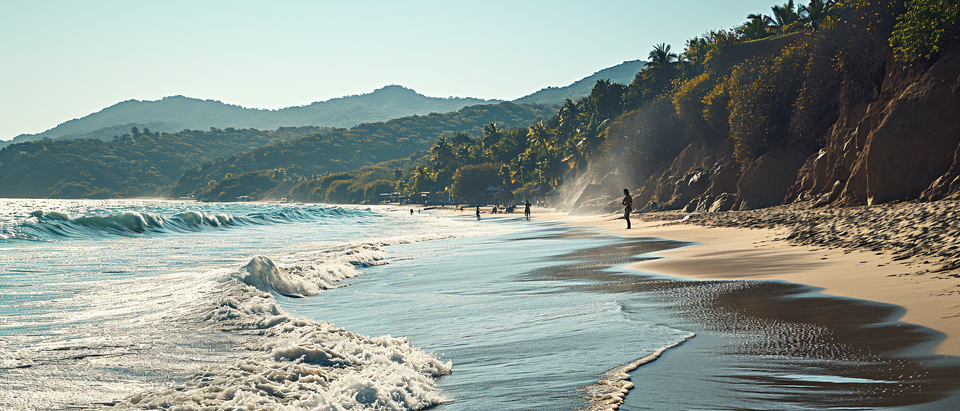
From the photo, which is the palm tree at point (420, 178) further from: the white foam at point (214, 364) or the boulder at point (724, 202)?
the white foam at point (214, 364)

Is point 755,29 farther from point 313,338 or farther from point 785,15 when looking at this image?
point 313,338

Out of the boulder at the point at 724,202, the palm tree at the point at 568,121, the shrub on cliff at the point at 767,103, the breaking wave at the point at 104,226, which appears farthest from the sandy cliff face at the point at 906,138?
the palm tree at the point at 568,121

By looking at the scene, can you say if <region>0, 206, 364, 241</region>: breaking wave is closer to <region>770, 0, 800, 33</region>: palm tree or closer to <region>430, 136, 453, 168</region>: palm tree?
<region>770, 0, 800, 33</region>: palm tree

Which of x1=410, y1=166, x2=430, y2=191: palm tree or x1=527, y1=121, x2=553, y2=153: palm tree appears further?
x1=410, y1=166, x2=430, y2=191: palm tree

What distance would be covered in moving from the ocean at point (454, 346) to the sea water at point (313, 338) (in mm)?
29

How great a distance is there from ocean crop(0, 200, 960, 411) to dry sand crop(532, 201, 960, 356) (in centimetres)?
51

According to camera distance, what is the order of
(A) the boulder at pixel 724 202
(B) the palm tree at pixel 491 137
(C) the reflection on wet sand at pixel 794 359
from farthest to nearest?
(B) the palm tree at pixel 491 137, (A) the boulder at pixel 724 202, (C) the reflection on wet sand at pixel 794 359

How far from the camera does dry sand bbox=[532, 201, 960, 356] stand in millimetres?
6516

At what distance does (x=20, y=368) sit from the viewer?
5613 millimetres

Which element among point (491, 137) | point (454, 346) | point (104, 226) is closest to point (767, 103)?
point (454, 346)

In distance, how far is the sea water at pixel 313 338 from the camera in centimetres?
472

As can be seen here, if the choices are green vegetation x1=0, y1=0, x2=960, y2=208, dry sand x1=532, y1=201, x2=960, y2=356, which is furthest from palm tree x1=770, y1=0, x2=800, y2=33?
dry sand x1=532, y1=201, x2=960, y2=356

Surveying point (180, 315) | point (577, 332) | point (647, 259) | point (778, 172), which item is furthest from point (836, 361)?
point (778, 172)

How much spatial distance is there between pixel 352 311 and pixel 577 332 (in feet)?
13.0
